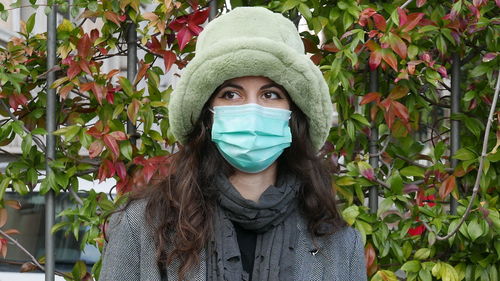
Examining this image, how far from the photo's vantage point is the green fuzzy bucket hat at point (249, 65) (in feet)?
5.73

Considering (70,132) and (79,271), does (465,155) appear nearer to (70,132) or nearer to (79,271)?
(70,132)

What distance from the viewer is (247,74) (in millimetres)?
1756

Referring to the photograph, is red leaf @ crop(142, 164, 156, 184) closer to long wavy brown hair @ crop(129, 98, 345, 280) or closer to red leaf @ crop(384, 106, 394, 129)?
long wavy brown hair @ crop(129, 98, 345, 280)

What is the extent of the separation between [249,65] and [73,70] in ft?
3.34

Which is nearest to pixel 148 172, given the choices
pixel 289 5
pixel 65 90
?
pixel 65 90

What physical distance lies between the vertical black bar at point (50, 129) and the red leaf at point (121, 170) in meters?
0.30

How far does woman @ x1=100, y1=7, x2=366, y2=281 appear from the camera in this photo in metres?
1.76

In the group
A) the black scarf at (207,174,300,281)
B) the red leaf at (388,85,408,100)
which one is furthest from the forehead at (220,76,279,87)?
the red leaf at (388,85,408,100)

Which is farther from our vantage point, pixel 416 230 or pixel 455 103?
pixel 455 103

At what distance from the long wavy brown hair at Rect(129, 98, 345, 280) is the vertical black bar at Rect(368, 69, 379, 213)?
49cm

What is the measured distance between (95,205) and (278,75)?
1131 mm

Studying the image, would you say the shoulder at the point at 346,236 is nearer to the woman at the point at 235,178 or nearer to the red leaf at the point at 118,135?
the woman at the point at 235,178

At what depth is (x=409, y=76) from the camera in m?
2.49

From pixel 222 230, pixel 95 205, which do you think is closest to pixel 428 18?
pixel 222 230
